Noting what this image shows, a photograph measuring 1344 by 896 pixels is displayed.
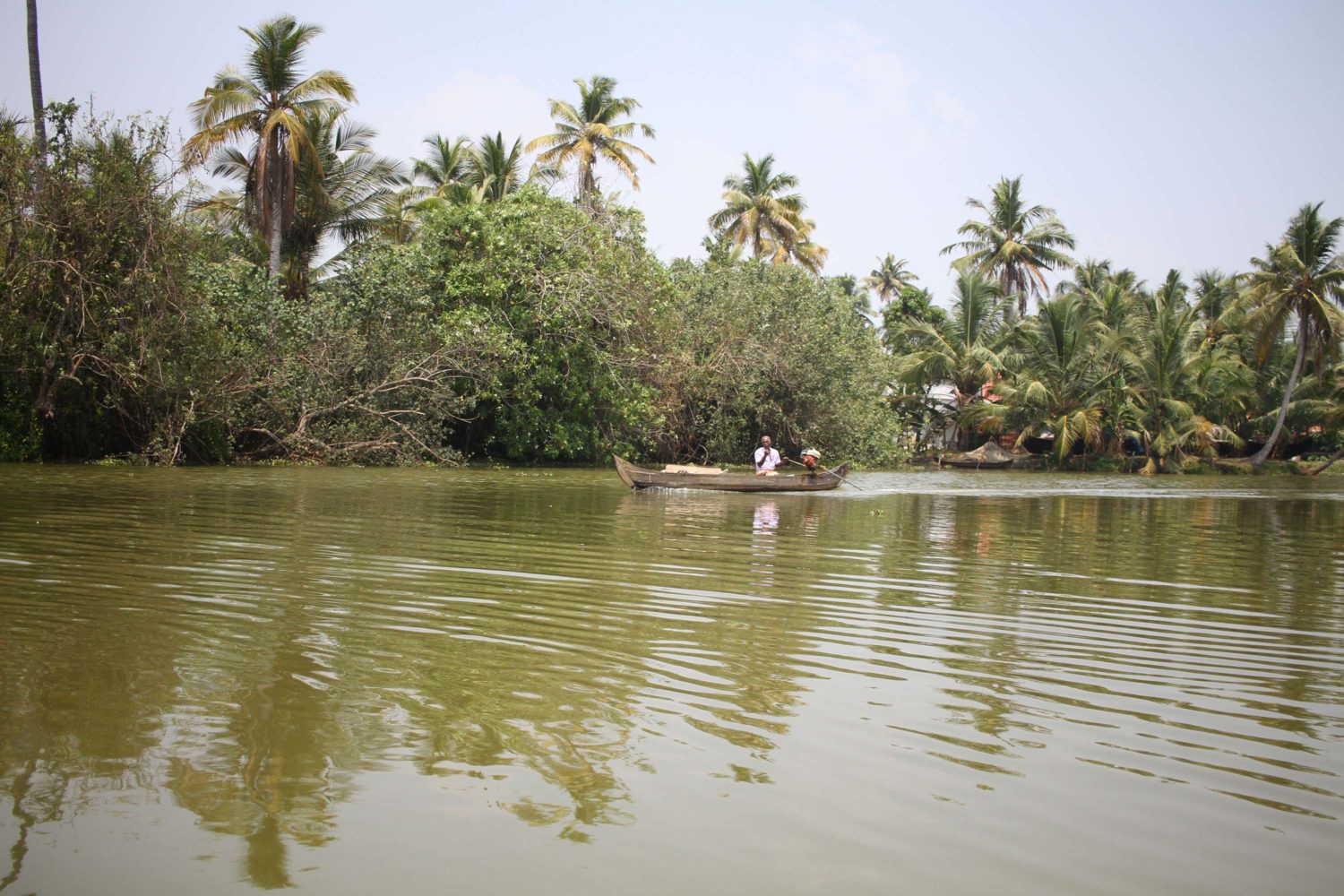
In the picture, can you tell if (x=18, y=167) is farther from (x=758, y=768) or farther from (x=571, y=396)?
(x=758, y=768)

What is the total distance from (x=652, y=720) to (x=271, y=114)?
27805 millimetres

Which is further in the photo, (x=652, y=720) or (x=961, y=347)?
(x=961, y=347)

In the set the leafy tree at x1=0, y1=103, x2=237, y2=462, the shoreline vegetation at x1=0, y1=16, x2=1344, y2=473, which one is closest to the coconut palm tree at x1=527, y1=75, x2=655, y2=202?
the shoreline vegetation at x1=0, y1=16, x2=1344, y2=473

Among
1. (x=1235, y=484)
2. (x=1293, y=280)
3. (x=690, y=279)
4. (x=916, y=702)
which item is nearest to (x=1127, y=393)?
(x=1293, y=280)

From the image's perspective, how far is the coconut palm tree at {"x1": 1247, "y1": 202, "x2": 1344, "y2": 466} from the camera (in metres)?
38.5

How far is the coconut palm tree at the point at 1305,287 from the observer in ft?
126

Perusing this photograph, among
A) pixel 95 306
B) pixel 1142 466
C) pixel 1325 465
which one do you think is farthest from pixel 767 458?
pixel 1325 465

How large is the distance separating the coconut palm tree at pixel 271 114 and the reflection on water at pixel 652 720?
20.7 m

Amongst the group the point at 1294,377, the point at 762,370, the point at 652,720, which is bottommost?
the point at 652,720

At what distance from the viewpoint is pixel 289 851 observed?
300 cm

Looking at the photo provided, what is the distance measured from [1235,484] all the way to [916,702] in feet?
94.1

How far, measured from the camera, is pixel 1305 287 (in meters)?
38.6

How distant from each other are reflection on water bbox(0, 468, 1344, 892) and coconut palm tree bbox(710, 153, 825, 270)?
37.7 metres

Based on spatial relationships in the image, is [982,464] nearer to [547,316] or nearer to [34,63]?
[547,316]
